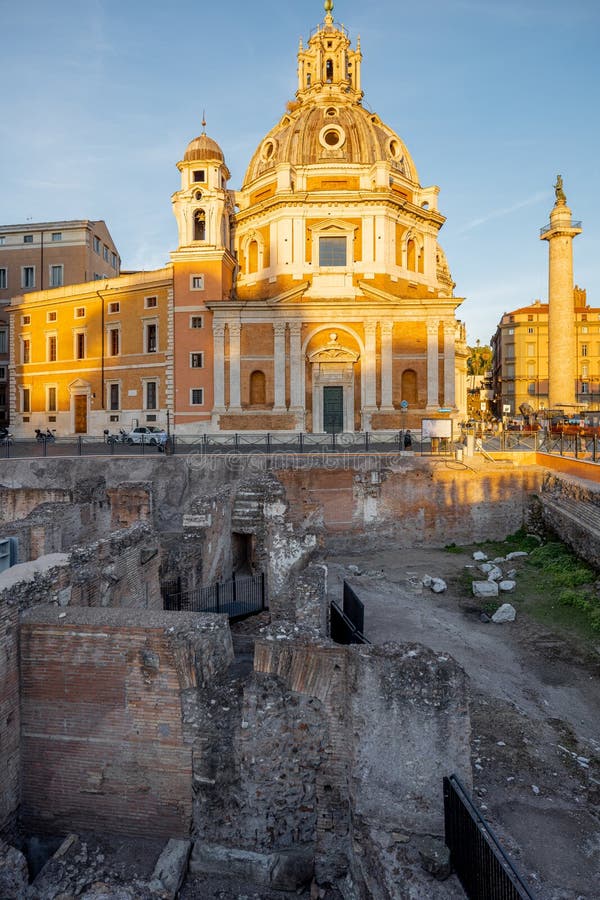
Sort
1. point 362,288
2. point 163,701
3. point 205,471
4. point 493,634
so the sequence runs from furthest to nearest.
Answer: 1. point 362,288
2. point 205,471
3. point 493,634
4. point 163,701

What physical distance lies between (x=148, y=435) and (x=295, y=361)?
9.29 metres

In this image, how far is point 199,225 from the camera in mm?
35250

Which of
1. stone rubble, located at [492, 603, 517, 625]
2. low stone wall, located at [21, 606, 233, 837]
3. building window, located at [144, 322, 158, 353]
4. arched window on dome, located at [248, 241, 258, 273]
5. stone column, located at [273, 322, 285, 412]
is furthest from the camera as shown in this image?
arched window on dome, located at [248, 241, 258, 273]

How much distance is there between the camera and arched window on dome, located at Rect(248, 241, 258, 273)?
36625 mm

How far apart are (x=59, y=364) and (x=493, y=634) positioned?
3692 cm

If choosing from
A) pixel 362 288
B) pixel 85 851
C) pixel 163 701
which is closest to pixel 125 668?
pixel 163 701

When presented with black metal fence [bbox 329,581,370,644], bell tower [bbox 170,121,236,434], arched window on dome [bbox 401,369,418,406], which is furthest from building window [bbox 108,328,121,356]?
black metal fence [bbox 329,581,370,644]

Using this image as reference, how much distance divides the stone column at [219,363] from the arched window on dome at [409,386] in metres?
10.5

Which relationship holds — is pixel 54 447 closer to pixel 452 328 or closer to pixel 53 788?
pixel 452 328

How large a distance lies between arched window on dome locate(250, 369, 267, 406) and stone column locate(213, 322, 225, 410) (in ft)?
5.63

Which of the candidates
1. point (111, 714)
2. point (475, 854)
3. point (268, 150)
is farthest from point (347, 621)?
point (268, 150)

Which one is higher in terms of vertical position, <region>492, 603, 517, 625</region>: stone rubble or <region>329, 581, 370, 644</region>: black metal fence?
<region>329, 581, 370, 644</region>: black metal fence

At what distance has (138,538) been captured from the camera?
8.88m

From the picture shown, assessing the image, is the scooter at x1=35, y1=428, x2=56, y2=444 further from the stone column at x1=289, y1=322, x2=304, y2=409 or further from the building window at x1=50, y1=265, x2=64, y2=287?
the stone column at x1=289, y1=322, x2=304, y2=409
